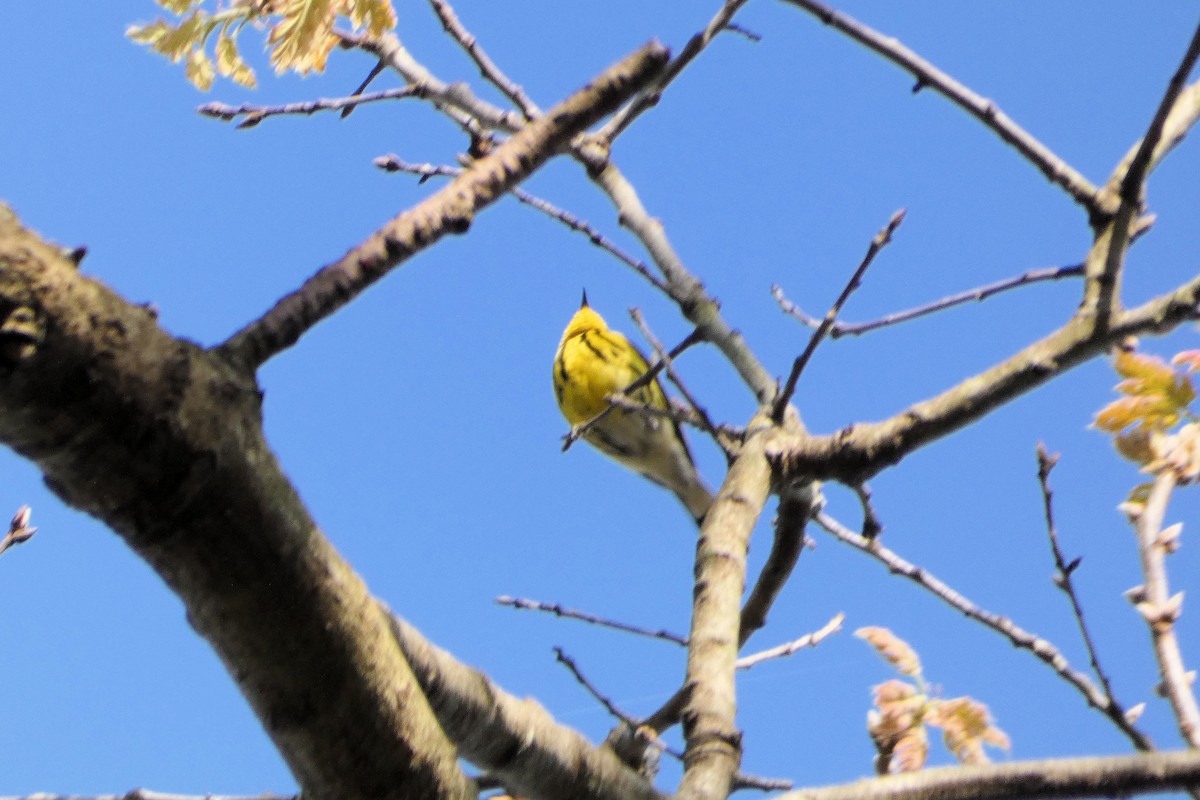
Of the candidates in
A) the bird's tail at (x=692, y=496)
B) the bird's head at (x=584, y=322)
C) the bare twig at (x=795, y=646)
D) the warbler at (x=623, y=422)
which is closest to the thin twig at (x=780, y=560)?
the bare twig at (x=795, y=646)

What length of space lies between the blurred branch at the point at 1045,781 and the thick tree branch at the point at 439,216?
71cm

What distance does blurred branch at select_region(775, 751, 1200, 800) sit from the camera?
1.26 m

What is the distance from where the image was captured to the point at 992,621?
192 cm

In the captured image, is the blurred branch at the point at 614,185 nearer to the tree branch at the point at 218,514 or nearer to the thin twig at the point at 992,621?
the thin twig at the point at 992,621

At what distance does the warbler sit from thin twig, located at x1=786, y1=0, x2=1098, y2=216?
9.46ft

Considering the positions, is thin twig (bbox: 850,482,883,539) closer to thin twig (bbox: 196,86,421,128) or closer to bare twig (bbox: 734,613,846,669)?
bare twig (bbox: 734,613,846,669)

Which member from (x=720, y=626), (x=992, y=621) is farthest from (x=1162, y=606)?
(x=720, y=626)

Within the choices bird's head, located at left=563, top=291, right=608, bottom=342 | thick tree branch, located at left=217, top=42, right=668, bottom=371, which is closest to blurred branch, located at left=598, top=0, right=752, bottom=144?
thick tree branch, located at left=217, top=42, right=668, bottom=371

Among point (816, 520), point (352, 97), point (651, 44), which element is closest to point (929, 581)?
point (816, 520)

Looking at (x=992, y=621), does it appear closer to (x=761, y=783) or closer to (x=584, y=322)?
(x=761, y=783)

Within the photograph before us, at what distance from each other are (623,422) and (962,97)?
3.21 metres

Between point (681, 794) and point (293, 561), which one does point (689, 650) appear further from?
point (293, 561)

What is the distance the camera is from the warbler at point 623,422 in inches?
202

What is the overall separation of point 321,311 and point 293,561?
22 cm
